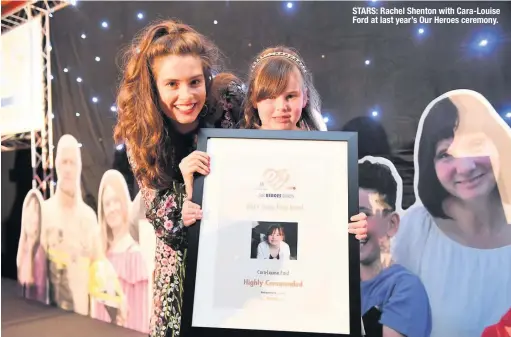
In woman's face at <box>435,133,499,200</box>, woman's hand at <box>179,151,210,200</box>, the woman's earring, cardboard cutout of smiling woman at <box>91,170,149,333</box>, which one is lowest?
cardboard cutout of smiling woman at <box>91,170,149,333</box>

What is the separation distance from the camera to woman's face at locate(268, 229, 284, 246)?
1.27 metres

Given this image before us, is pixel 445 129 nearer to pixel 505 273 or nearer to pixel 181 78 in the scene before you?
pixel 505 273

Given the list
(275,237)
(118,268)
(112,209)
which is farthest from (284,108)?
(118,268)

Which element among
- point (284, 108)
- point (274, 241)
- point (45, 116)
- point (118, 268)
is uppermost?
point (45, 116)

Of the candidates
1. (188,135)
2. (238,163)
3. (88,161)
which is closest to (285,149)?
(238,163)

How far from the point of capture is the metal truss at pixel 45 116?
2.20m

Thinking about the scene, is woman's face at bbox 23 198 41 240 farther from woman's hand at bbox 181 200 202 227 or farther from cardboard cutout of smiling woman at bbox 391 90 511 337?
cardboard cutout of smiling woman at bbox 391 90 511 337

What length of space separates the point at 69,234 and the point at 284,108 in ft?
4.33

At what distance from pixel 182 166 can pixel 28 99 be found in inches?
51.8

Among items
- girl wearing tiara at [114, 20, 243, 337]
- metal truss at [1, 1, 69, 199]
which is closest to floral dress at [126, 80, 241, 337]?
girl wearing tiara at [114, 20, 243, 337]

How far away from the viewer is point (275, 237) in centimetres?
127

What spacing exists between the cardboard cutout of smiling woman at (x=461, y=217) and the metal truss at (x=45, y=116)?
67.8 inches

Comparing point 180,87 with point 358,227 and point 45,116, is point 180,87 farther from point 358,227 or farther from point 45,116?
point 45,116

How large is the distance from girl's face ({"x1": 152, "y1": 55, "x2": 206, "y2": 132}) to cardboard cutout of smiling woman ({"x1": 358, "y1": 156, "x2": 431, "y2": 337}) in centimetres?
85
